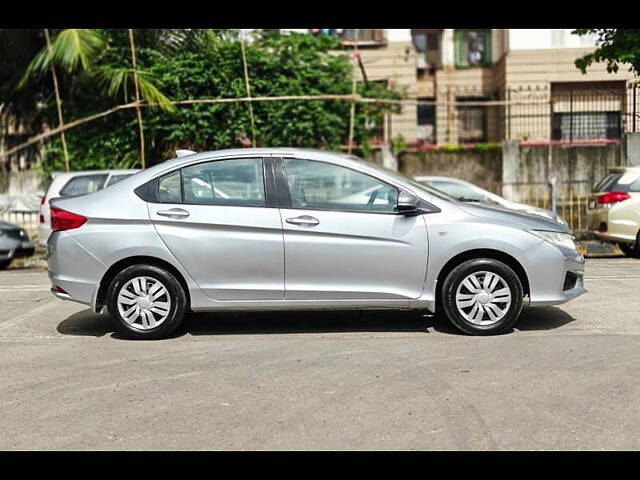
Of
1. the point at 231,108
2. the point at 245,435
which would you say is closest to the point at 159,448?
the point at 245,435

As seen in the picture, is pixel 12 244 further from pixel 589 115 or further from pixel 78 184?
pixel 589 115

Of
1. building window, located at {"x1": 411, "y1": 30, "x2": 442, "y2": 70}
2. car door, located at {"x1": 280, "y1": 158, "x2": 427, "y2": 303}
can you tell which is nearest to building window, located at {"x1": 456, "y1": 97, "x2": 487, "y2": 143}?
building window, located at {"x1": 411, "y1": 30, "x2": 442, "y2": 70}

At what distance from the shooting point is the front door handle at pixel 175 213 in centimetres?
703

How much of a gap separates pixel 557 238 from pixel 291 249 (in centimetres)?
229

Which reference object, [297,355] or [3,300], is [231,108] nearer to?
[3,300]

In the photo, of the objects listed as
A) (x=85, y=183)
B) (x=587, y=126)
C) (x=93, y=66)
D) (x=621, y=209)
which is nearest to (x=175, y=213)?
(x=85, y=183)

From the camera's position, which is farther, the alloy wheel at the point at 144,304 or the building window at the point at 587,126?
the building window at the point at 587,126

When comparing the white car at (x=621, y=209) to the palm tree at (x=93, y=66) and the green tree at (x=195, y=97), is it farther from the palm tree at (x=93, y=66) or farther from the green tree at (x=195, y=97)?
the palm tree at (x=93, y=66)

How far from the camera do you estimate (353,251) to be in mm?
6934

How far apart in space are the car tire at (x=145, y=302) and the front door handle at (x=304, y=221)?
112cm

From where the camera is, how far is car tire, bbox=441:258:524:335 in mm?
6898

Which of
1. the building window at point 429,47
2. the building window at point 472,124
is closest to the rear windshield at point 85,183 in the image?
the building window at point 472,124

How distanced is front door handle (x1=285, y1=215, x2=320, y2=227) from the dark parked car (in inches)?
352

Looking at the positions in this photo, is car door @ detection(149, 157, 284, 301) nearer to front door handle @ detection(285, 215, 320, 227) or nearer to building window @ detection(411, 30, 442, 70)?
front door handle @ detection(285, 215, 320, 227)
